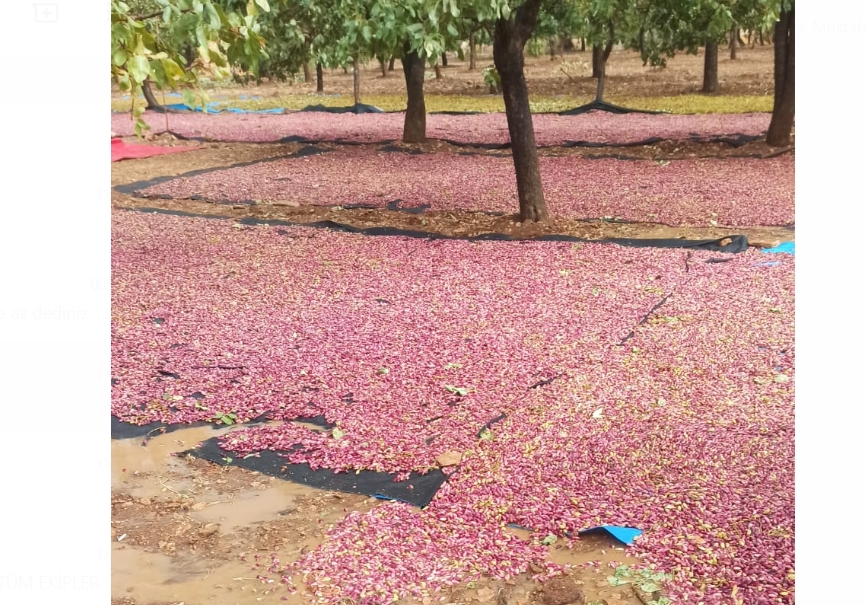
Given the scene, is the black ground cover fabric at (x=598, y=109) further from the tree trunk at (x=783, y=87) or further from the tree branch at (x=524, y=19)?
the tree branch at (x=524, y=19)

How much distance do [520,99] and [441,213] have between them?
1.63 metres

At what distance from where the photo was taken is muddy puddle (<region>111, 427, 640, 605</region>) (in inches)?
127

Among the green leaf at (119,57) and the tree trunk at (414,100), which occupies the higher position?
the tree trunk at (414,100)

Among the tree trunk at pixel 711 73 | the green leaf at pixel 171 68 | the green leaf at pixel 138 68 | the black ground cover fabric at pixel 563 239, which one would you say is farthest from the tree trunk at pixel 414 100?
→ the green leaf at pixel 138 68

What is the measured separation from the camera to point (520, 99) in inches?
343

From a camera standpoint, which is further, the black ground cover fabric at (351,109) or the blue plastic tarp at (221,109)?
the blue plastic tarp at (221,109)

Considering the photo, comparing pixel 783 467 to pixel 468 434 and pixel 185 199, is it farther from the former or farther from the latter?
pixel 185 199

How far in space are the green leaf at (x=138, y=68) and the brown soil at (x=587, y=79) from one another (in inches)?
791

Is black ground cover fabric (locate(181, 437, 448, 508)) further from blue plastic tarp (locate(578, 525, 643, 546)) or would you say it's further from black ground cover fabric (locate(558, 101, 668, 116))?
black ground cover fabric (locate(558, 101, 668, 116))

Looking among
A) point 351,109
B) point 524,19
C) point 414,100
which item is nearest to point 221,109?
point 351,109

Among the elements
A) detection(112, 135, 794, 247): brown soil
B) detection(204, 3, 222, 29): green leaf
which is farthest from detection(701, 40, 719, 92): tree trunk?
detection(204, 3, 222, 29): green leaf

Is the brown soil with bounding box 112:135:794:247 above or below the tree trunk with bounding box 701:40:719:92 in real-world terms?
below

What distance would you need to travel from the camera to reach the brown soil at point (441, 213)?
8.44 m

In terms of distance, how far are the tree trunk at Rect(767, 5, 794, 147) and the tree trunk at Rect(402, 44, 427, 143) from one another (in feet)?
17.4
